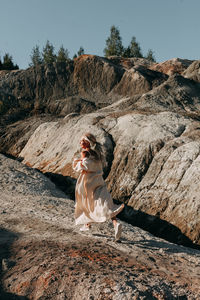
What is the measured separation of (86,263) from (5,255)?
1476 millimetres

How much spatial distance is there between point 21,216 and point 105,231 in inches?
88.6

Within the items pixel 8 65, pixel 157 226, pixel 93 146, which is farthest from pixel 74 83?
pixel 93 146

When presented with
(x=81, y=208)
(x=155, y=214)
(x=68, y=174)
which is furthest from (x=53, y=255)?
(x=68, y=174)

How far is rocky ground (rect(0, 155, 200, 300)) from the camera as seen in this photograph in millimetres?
4258

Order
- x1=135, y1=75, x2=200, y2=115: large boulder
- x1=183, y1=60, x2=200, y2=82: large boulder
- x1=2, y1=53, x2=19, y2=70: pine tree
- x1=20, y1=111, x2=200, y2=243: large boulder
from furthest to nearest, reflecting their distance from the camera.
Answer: x1=2, y1=53, x2=19, y2=70: pine tree, x1=183, y1=60, x2=200, y2=82: large boulder, x1=135, y1=75, x2=200, y2=115: large boulder, x1=20, y1=111, x2=200, y2=243: large boulder

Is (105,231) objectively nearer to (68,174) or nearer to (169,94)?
(68,174)

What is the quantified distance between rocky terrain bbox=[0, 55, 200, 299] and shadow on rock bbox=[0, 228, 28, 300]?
0.8 inches

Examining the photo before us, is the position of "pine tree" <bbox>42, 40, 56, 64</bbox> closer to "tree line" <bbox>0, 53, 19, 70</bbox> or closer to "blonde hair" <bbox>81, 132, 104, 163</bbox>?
"tree line" <bbox>0, 53, 19, 70</bbox>

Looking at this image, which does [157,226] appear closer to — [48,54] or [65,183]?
[65,183]

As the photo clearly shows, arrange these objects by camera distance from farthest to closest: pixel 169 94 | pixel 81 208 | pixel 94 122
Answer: pixel 169 94 → pixel 94 122 → pixel 81 208

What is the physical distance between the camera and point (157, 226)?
1064cm

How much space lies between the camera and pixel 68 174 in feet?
46.9

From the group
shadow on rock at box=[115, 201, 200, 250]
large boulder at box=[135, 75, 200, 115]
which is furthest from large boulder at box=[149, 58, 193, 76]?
shadow on rock at box=[115, 201, 200, 250]

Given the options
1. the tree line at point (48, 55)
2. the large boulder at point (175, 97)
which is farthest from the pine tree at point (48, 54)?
the large boulder at point (175, 97)
